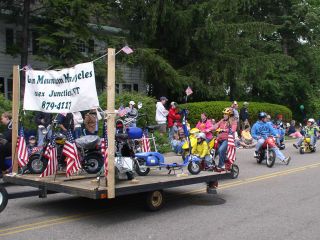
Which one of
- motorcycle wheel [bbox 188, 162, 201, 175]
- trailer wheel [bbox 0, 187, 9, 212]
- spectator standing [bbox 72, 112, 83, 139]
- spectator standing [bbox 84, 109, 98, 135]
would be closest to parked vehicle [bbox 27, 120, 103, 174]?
motorcycle wheel [bbox 188, 162, 201, 175]

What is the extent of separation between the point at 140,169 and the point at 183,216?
152 centimetres

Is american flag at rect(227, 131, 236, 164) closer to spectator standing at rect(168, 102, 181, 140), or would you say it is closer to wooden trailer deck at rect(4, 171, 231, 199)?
wooden trailer deck at rect(4, 171, 231, 199)

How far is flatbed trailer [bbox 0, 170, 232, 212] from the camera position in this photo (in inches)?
297

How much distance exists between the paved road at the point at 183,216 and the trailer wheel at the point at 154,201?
0.45 ft

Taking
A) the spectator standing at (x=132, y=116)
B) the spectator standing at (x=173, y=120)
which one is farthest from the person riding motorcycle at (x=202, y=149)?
the spectator standing at (x=173, y=120)

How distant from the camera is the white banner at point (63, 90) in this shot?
7.90m

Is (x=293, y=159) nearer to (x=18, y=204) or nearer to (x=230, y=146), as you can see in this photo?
(x=230, y=146)

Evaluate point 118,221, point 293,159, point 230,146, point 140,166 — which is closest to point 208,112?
point 293,159

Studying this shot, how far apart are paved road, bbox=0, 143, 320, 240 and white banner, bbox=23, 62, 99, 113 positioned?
1.81 meters

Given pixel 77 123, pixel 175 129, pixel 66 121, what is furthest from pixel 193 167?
pixel 175 129

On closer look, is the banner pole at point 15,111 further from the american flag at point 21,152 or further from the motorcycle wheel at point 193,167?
the motorcycle wheel at point 193,167

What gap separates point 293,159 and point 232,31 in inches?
558

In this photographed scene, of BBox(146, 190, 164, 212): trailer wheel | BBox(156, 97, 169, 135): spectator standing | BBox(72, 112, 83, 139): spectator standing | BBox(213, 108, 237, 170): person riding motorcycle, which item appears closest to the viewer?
BBox(146, 190, 164, 212): trailer wheel

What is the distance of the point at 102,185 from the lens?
25.5ft
